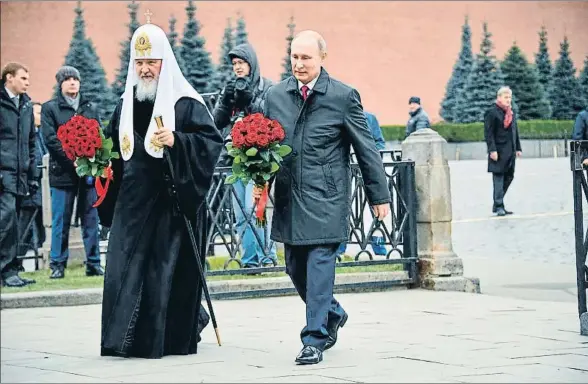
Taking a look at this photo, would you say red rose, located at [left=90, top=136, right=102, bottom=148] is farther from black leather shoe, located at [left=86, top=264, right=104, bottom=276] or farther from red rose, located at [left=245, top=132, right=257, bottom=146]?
black leather shoe, located at [left=86, top=264, right=104, bottom=276]

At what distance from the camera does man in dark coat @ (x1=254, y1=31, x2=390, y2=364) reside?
7426 millimetres

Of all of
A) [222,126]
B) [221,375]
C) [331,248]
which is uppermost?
[222,126]

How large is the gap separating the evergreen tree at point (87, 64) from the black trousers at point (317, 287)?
31748mm

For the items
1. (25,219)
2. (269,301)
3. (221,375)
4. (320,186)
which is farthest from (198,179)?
(25,219)

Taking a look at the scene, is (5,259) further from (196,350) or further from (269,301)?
(196,350)

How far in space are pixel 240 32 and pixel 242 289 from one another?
32.5 metres

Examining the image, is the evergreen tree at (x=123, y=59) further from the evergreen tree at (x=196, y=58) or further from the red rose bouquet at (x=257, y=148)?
the red rose bouquet at (x=257, y=148)

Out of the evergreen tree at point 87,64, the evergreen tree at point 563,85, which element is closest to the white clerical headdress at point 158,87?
the evergreen tree at point 563,85

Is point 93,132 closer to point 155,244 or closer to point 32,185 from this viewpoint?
point 155,244

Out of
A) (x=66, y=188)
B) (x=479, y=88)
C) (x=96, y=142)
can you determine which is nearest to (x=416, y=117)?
(x=66, y=188)

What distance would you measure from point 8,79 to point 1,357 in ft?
15.6

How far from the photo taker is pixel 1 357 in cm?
765

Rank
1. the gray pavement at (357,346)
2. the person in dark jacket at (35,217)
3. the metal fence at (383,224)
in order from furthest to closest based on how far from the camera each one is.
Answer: the person in dark jacket at (35,217) → the metal fence at (383,224) → the gray pavement at (357,346)

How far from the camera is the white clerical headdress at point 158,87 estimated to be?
7.52 meters
